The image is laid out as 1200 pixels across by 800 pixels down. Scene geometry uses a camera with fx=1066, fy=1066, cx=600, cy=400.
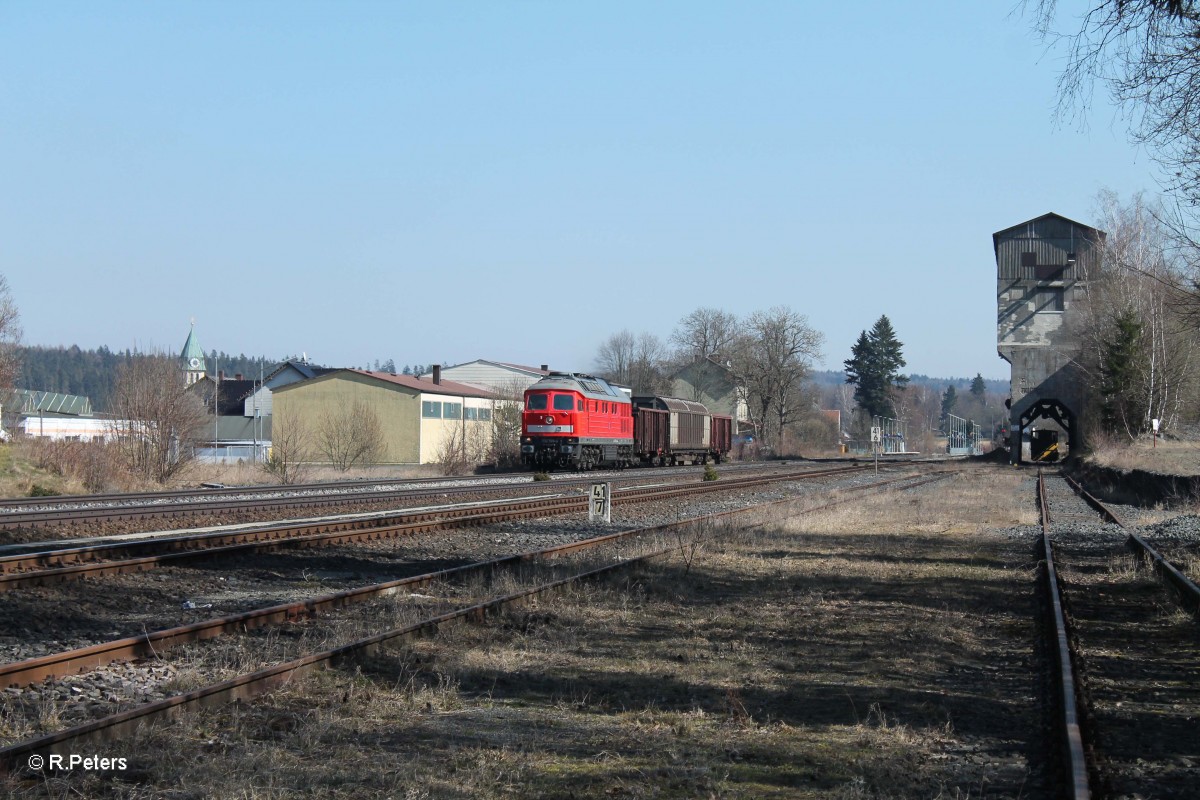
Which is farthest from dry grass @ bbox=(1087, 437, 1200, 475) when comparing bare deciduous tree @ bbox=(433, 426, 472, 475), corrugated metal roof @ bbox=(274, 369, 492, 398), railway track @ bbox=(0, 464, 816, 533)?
corrugated metal roof @ bbox=(274, 369, 492, 398)

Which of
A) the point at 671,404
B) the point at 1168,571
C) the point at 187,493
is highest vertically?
the point at 671,404

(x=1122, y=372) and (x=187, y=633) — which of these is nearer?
(x=187, y=633)

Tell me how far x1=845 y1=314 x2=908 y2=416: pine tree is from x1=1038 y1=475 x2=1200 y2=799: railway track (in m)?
122

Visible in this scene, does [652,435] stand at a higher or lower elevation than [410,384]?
lower

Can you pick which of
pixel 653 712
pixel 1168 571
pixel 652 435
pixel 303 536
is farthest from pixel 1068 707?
pixel 652 435

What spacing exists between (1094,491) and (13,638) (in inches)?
1416

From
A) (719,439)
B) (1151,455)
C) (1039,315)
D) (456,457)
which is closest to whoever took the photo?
(1151,455)

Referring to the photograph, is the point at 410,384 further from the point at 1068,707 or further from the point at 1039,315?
the point at 1068,707

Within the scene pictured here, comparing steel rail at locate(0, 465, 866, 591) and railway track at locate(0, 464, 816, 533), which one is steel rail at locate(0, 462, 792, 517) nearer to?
railway track at locate(0, 464, 816, 533)

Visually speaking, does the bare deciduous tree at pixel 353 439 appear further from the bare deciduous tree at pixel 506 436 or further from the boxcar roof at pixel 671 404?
the boxcar roof at pixel 671 404

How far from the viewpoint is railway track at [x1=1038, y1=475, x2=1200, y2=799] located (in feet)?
18.3

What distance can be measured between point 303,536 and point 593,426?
990 inches

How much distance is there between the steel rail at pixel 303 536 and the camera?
11875mm

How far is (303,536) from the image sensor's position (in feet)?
54.3
